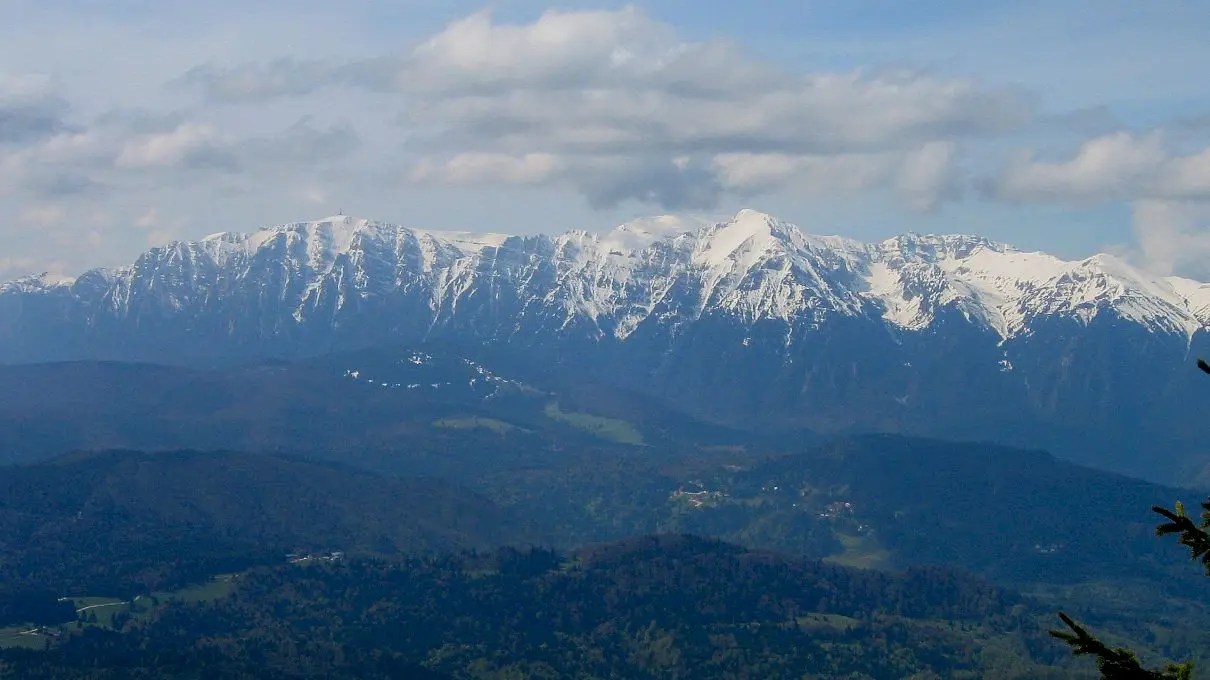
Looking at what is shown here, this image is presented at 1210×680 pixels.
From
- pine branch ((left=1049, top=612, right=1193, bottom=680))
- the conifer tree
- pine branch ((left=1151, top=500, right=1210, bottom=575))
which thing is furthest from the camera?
pine branch ((left=1049, top=612, right=1193, bottom=680))

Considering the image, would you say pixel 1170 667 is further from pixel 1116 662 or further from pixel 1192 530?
pixel 1192 530

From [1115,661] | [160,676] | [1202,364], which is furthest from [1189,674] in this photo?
[160,676]

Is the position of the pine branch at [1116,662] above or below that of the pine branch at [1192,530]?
below

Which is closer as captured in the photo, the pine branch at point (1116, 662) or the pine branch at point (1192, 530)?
the pine branch at point (1192, 530)

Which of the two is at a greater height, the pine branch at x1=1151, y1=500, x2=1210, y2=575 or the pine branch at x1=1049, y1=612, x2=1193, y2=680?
the pine branch at x1=1151, y1=500, x2=1210, y2=575

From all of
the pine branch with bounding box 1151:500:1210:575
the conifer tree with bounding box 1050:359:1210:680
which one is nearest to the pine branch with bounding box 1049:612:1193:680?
the conifer tree with bounding box 1050:359:1210:680

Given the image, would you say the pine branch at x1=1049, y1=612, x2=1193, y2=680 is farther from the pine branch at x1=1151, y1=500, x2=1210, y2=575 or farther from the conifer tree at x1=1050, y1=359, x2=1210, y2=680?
the pine branch at x1=1151, y1=500, x2=1210, y2=575

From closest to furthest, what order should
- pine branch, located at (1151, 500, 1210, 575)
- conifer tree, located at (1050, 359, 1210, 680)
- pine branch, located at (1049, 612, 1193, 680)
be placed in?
pine branch, located at (1151, 500, 1210, 575)
conifer tree, located at (1050, 359, 1210, 680)
pine branch, located at (1049, 612, 1193, 680)

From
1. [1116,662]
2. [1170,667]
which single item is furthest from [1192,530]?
[1170,667]

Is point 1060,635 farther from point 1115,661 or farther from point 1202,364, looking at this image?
point 1202,364

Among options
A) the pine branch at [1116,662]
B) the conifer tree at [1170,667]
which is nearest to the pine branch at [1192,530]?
the conifer tree at [1170,667]

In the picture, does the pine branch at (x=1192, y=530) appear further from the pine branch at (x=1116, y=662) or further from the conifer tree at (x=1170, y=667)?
the pine branch at (x=1116, y=662)

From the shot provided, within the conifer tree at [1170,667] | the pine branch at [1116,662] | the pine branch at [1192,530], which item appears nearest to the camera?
the pine branch at [1192,530]
